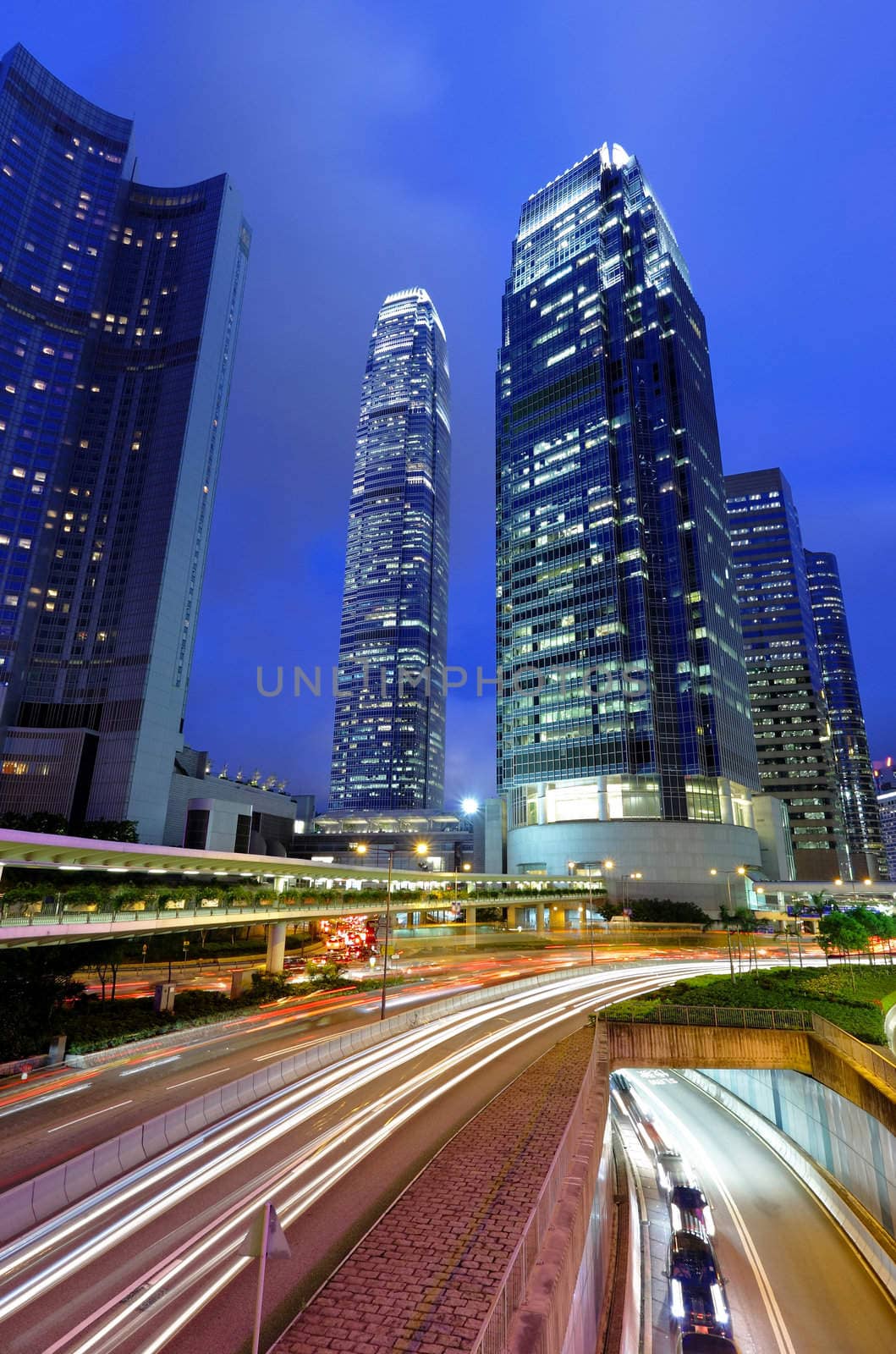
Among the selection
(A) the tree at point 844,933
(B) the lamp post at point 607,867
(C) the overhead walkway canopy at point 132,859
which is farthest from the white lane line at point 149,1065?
(B) the lamp post at point 607,867

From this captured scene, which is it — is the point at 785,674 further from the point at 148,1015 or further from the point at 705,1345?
Answer: the point at 705,1345

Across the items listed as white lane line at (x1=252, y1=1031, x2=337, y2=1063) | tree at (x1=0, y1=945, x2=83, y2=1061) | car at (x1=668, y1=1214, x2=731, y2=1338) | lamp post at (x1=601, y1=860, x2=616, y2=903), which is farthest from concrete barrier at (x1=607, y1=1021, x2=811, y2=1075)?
lamp post at (x1=601, y1=860, x2=616, y2=903)

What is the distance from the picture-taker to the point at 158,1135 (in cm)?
1886

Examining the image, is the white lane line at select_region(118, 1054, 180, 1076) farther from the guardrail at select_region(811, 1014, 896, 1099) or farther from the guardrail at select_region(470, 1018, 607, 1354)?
the guardrail at select_region(811, 1014, 896, 1099)

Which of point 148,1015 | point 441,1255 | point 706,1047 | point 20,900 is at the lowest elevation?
point 148,1015

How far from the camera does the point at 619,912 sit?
331 ft

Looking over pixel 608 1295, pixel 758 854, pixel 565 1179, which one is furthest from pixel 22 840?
pixel 758 854

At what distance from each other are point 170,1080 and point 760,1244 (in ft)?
76.0

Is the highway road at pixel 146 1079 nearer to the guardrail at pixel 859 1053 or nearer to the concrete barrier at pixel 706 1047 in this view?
the concrete barrier at pixel 706 1047

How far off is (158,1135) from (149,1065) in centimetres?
1059

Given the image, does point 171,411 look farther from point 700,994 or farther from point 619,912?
point 700,994

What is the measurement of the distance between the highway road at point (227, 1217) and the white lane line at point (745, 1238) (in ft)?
32.5

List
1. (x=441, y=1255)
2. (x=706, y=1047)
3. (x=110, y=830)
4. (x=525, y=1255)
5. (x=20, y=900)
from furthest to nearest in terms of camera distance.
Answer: (x=110, y=830)
(x=706, y=1047)
(x=20, y=900)
(x=441, y=1255)
(x=525, y=1255)

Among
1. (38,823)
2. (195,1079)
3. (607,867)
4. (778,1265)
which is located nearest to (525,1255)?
(195,1079)
